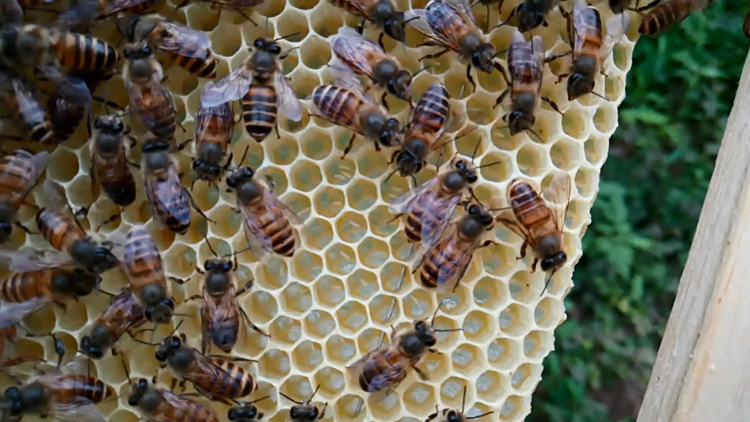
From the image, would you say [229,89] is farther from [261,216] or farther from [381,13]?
[381,13]

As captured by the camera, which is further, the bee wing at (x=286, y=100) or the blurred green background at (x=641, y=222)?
the blurred green background at (x=641, y=222)

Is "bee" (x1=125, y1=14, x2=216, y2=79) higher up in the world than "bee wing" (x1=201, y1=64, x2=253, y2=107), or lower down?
higher up

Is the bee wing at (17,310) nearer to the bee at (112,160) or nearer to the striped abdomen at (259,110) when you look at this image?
the bee at (112,160)

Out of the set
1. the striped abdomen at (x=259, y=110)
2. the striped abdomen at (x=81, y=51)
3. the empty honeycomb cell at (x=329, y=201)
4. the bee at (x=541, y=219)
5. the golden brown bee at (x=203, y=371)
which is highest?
the striped abdomen at (x=81, y=51)

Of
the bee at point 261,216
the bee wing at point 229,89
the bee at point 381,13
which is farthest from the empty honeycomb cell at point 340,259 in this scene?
the bee at point 381,13

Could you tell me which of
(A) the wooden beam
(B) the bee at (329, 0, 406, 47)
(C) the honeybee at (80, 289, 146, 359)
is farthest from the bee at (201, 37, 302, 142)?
(A) the wooden beam

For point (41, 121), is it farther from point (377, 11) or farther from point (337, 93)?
point (377, 11)

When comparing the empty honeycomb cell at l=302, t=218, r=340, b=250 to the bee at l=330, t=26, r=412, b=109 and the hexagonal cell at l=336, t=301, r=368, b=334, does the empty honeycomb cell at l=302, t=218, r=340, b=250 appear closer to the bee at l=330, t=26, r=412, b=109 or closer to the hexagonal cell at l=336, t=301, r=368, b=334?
the hexagonal cell at l=336, t=301, r=368, b=334
